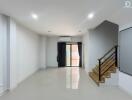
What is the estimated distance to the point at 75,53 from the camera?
14.5 metres

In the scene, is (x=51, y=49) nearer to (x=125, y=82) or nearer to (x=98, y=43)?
(x=98, y=43)

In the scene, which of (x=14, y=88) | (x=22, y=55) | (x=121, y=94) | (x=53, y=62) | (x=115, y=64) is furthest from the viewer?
(x=53, y=62)

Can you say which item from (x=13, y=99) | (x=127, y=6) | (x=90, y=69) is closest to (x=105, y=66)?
(x=90, y=69)

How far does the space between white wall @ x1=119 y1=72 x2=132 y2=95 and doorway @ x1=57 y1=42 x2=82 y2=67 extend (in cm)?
785

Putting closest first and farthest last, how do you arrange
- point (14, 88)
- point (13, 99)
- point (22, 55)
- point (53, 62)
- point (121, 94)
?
point (13, 99)
point (121, 94)
point (14, 88)
point (22, 55)
point (53, 62)

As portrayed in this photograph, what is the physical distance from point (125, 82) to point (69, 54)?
8821 millimetres

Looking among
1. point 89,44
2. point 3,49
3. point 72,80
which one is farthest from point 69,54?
point 3,49

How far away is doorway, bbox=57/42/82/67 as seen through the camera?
14.1 metres

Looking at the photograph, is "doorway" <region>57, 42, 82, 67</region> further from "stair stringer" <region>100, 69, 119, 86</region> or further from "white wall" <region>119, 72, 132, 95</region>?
"white wall" <region>119, 72, 132, 95</region>

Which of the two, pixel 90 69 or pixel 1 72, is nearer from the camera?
pixel 1 72

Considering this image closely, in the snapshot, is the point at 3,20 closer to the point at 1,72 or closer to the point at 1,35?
the point at 1,35

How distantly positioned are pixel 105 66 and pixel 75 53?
697 centimetres

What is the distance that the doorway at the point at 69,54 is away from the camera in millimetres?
14148

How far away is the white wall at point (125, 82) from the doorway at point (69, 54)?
785 cm
